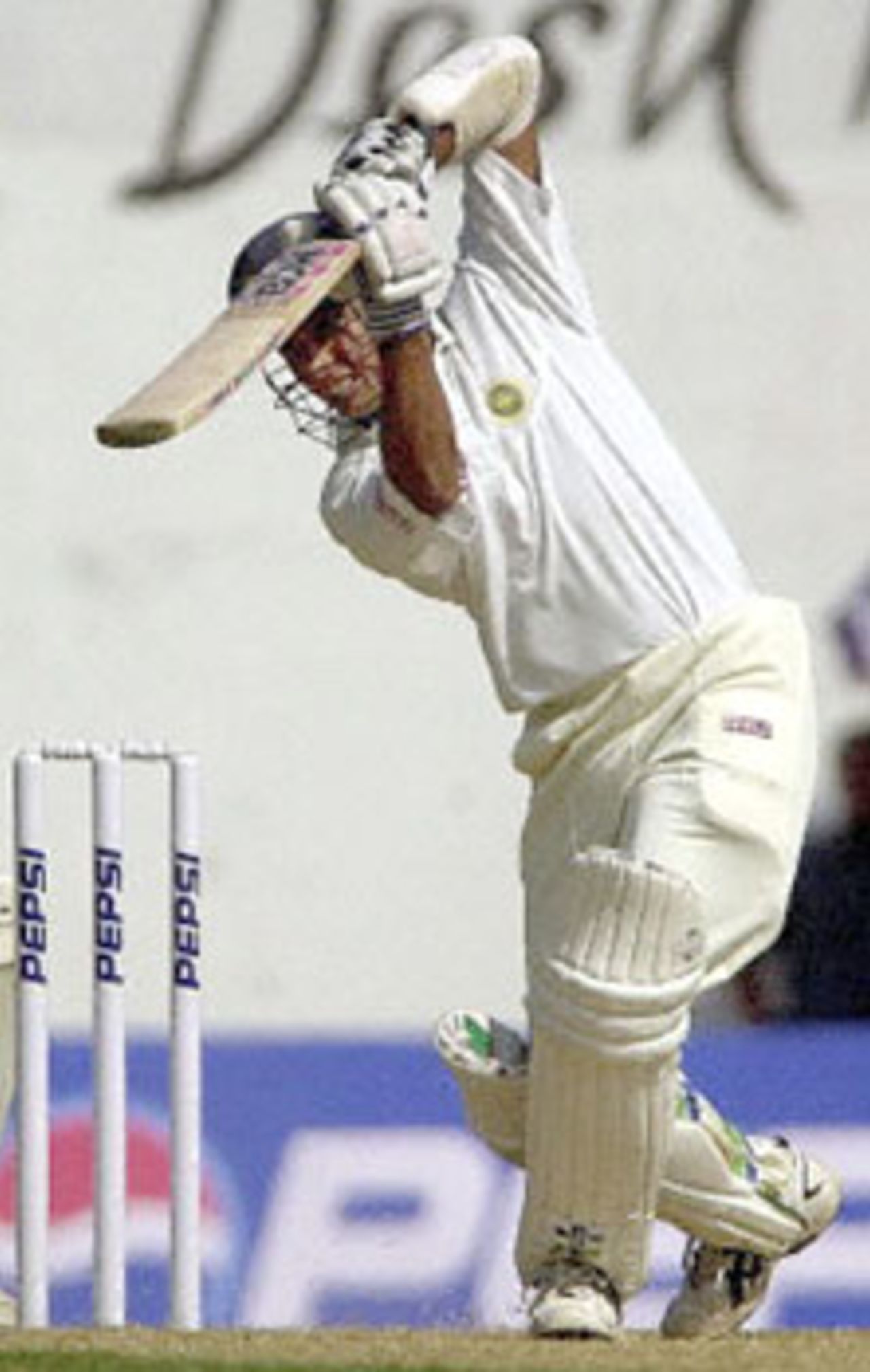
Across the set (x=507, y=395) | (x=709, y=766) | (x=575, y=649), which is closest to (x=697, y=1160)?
(x=709, y=766)

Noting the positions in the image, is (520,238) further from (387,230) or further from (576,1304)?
(576,1304)

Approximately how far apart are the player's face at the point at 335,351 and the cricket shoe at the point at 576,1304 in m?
Answer: 1.04

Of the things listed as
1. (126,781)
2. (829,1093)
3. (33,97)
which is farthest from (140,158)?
(829,1093)

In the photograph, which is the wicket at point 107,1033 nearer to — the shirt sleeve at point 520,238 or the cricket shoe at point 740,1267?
the cricket shoe at point 740,1267

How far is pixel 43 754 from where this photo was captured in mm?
8688

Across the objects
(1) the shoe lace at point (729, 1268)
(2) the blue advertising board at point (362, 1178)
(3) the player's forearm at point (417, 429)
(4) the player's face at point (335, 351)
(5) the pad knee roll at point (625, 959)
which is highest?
(4) the player's face at point (335, 351)

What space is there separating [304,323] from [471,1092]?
3.22ft

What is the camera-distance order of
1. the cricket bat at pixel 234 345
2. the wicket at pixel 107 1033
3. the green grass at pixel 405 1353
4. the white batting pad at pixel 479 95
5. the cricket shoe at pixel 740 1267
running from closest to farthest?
the cricket bat at pixel 234 345, the green grass at pixel 405 1353, the white batting pad at pixel 479 95, the cricket shoe at pixel 740 1267, the wicket at pixel 107 1033

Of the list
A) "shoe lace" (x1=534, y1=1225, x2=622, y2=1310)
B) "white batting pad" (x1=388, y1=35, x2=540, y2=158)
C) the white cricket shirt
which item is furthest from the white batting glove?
"shoe lace" (x1=534, y1=1225, x2=622, y2=1310)

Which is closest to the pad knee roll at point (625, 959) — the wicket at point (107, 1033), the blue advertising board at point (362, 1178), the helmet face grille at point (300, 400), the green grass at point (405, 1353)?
the green grass at point (405, 1353)

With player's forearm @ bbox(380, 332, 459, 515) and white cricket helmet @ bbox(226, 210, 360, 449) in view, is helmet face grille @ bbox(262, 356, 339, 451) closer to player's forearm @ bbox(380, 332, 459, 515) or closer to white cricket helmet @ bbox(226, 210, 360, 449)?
white cricket helmet @ bbox(226, 210, 360, 449)

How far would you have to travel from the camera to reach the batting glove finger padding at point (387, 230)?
780 cm

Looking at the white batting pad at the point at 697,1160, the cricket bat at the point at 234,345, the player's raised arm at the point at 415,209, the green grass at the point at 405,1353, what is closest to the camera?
the cricket bat at the point at 234,345

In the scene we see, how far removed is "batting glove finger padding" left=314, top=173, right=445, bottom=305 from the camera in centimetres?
780
